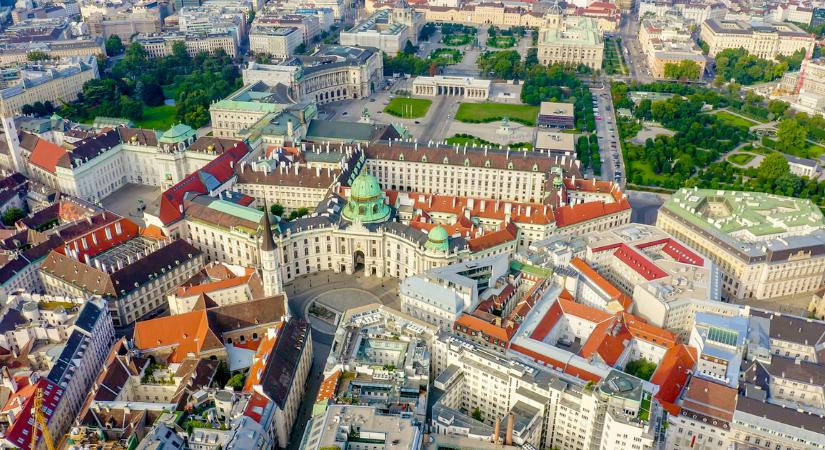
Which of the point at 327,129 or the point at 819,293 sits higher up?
the point at 327,129

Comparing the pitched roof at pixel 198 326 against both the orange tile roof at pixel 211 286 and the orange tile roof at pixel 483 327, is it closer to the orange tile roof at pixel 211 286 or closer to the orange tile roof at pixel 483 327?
the orange tile roof at pixel 211 286

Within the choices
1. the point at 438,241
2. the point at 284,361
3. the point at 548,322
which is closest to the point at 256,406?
the point at 284,361

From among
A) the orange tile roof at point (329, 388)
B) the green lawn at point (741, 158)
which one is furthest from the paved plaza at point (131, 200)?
the green lawn at point (741, 158)

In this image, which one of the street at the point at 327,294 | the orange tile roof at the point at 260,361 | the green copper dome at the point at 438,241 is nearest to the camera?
the orange tile roof at the point at 260,361

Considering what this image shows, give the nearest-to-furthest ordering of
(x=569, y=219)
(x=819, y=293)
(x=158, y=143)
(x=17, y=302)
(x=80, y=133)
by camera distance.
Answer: (x=17, y=302) < (x=819, y=293) < (x=569, y=219) < (x=158, y=143) < (x=80, y=133)

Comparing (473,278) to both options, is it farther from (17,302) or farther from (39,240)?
(39,240)

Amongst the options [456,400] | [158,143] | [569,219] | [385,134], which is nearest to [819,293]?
[569,219]

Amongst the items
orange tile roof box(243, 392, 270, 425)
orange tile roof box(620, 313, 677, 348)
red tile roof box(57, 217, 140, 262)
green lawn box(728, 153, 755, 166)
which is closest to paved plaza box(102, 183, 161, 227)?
red tile roof box(57, 217, 140, 262)

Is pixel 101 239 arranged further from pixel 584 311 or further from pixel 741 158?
pixel 741 158
